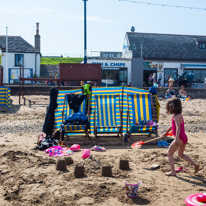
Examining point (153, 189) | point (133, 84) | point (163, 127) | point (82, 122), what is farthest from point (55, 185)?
point (133, 84)

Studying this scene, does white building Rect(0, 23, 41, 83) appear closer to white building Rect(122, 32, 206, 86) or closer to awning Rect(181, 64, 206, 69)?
white building Rect(122, 32, 206, 86)

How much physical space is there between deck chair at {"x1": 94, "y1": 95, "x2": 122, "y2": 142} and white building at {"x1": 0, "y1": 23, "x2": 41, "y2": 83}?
33164 millimetres

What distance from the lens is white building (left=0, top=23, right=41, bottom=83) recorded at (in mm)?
41938

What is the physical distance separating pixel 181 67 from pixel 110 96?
33.7 meters

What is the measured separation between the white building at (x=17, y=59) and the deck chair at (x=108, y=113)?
33.2 m

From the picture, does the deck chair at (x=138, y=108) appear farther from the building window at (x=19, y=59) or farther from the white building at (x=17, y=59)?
the building window at (x=19, y=59)

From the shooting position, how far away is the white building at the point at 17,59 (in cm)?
4194

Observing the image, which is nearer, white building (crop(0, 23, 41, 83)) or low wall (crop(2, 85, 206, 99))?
low wall (crop(2, 85, 206, 99))

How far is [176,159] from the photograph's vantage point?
21.9ft

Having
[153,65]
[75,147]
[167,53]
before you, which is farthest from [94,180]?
[167,53]

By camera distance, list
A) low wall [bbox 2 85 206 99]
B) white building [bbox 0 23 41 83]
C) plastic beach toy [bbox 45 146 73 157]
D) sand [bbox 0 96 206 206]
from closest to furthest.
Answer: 1. sand [bbox 0 96 206 206]
2. plastic beach toy [bbox 45 146 73 157]
3. low wall [bbox 2 85 206 99]
4. white building [bbox 0 23 41 83]

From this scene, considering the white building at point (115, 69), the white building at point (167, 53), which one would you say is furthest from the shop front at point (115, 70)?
the white building at point (167, 53)

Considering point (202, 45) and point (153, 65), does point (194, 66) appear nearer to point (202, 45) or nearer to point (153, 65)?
point (202, 45)

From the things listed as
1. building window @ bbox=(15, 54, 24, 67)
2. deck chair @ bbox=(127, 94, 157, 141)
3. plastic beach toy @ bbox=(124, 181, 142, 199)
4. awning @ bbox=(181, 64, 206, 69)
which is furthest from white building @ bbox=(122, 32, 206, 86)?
plastic beach toy @ bbox=(124, 181, 142, 199)
